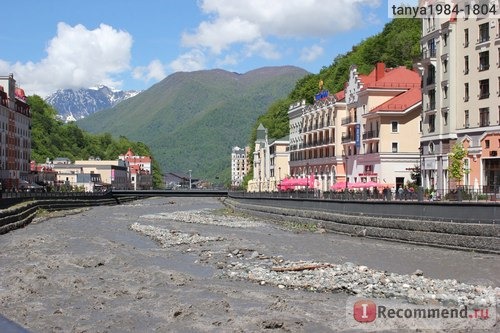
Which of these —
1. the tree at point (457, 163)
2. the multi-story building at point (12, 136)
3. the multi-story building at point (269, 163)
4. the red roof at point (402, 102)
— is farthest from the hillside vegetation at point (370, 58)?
the tree at point (457, 163)

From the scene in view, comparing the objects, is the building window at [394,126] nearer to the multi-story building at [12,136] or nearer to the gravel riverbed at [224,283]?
the gravel riverbed at [224,283]

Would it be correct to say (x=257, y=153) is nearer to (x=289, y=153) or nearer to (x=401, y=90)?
(x=289, y=153)

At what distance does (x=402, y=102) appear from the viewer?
305 ft

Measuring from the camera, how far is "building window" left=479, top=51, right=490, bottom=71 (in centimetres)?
6350

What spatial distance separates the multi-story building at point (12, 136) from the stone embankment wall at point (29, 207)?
14571 millimetres

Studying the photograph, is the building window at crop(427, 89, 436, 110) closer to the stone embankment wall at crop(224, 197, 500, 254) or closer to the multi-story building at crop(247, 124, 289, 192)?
the stone embankment wall at crop(224, 197, 500, 254)

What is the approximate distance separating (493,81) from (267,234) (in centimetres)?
2413

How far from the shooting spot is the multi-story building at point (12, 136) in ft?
452

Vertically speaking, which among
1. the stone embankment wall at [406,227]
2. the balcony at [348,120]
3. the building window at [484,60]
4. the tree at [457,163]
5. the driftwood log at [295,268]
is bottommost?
the driftwood log at [295,268]

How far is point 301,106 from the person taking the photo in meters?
141

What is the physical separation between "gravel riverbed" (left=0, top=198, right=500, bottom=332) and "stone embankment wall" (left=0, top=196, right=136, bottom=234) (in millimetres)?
17075

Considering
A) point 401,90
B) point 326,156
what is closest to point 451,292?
point 401,90

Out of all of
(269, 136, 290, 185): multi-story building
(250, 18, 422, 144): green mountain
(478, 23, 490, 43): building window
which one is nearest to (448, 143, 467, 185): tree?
(478, 23, 490, 43): building window

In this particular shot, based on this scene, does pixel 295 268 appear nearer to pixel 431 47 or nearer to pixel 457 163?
pixel 457 163
